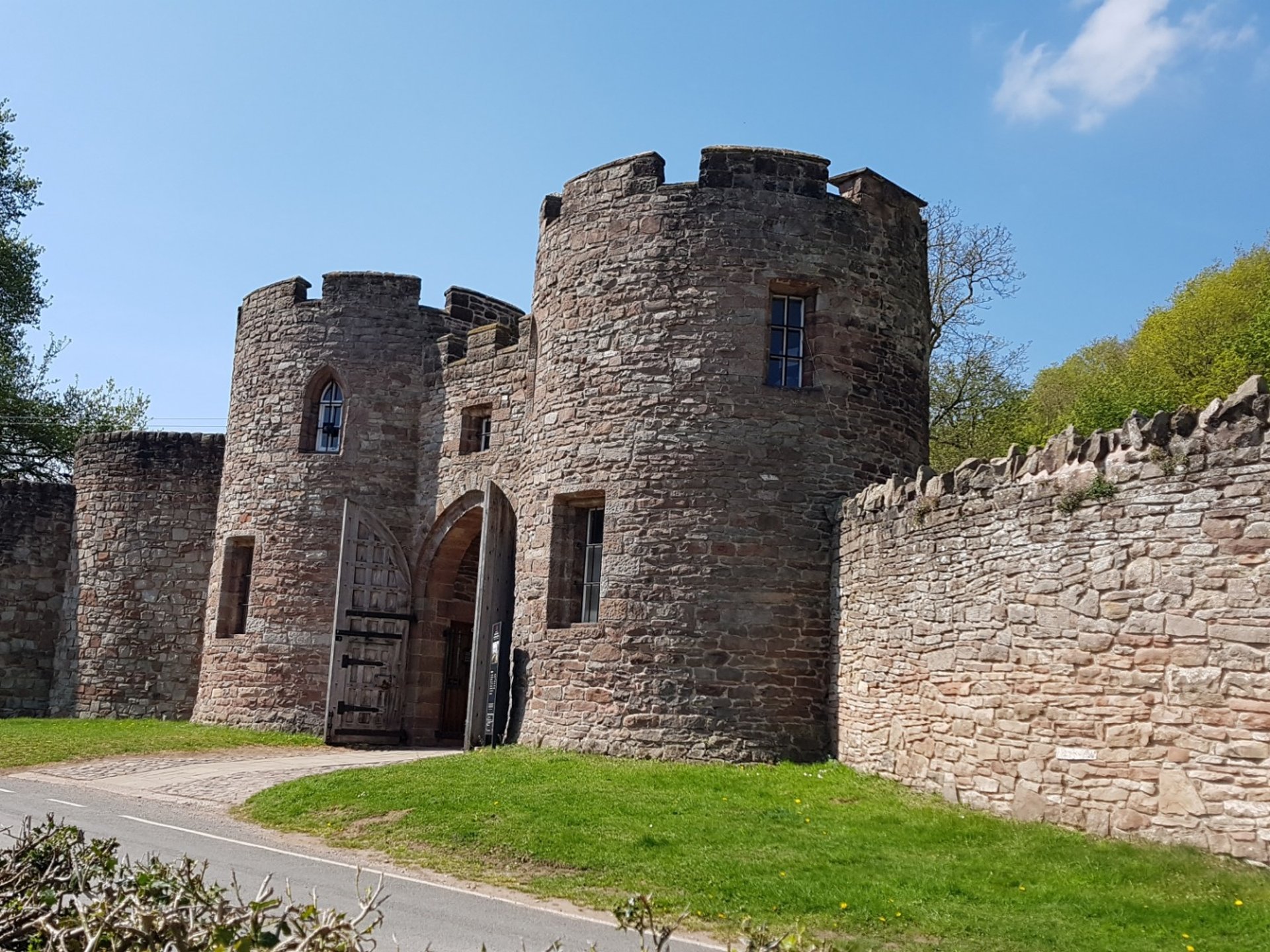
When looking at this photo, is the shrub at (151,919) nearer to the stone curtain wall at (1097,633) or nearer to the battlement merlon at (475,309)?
the stone curtain wall at (1097,633)

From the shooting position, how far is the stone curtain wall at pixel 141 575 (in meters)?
22.0

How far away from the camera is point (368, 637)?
61.8ft

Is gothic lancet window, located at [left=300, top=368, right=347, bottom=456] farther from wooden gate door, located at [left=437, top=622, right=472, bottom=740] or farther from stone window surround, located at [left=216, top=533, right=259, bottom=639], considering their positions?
wooden gate door, located at [left=437, top=622, right=472, bottom=740]

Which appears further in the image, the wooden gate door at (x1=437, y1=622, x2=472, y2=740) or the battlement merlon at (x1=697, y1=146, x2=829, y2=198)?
the wooden gate door at (x1=437, y1=622, x2=472, y2=740)

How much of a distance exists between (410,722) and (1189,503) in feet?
43.9

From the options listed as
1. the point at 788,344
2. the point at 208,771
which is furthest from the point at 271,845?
the point at 788,344

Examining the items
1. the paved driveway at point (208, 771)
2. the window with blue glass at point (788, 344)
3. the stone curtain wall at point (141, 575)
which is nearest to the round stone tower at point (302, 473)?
the stone curtain wall at point (141, 575)

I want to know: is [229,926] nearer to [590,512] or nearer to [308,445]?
[590,512]

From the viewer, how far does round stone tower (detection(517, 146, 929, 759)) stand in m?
13.9

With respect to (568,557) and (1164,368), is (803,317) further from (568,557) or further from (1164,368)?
(1164,368)

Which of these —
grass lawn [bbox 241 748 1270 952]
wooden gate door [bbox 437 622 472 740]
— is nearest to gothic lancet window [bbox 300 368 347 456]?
wooden gate door [bbox 437 622 472 740]

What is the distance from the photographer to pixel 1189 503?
8.95 m

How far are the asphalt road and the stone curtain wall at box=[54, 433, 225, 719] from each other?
9.42 metres

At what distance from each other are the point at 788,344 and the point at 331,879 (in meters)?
8.85
